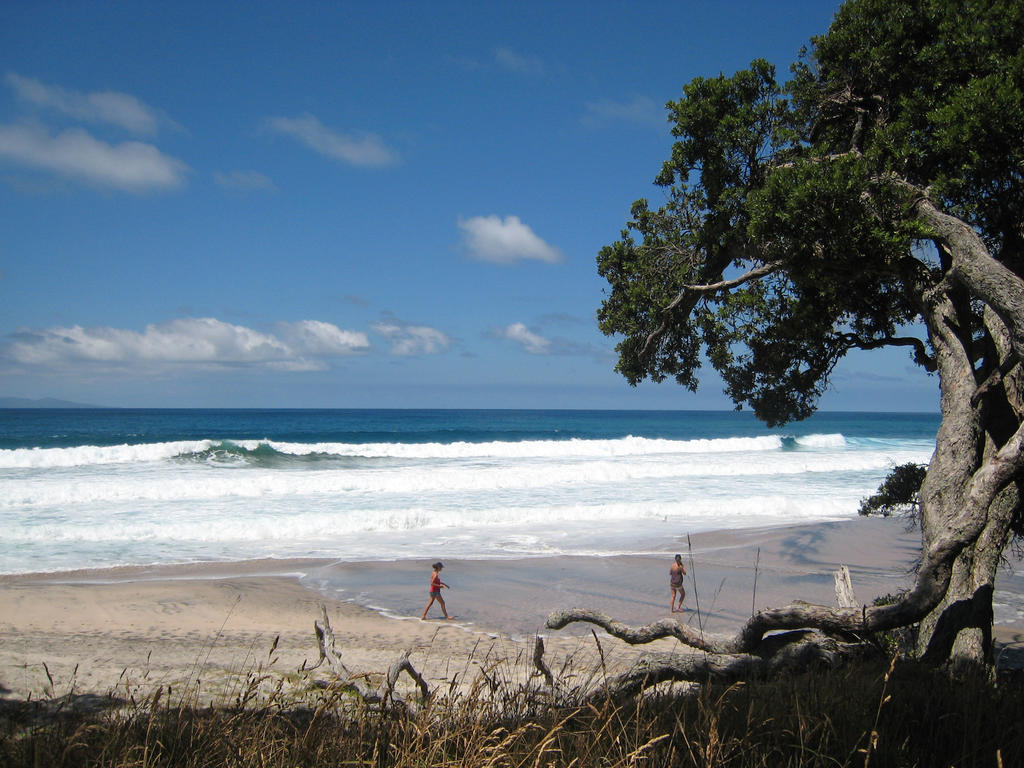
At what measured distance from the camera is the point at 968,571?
18.6 ft

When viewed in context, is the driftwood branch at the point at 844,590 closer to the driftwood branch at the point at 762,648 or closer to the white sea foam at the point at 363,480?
the driftwood branch at the point at 762,648

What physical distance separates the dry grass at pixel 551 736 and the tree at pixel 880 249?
2.07 metres

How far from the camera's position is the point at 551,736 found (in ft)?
8.60

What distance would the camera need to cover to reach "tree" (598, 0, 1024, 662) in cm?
545

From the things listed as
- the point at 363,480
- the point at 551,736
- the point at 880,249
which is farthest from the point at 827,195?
the point at 363,480

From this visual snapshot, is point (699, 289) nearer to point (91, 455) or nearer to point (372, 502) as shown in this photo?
point (372, 502)

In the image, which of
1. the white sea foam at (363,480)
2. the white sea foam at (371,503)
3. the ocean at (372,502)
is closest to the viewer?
the ocean at (372,502)

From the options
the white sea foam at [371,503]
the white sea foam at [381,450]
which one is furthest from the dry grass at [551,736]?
the white sea foam at [381,450]

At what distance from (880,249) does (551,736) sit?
551 cm

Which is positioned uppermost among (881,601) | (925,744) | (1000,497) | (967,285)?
(967,285)

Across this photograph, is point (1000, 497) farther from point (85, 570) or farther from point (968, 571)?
point (85, 570)

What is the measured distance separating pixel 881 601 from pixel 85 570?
590 inches

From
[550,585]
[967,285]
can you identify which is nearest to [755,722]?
[967,285]

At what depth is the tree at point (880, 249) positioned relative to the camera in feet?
17.9
